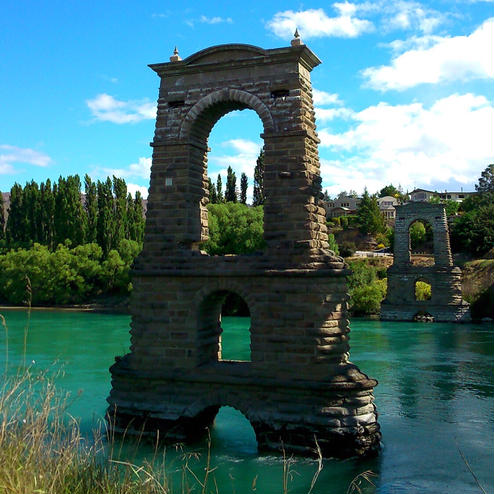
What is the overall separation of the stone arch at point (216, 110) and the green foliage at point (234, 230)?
27.3 meters

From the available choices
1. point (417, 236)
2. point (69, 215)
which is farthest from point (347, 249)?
point (69, 215)

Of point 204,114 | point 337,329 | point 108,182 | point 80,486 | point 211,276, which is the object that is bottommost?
point 80,486

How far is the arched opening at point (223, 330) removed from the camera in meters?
12.6

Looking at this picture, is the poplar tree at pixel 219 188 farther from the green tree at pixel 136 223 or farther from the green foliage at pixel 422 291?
the green foliage at pixel 422 291

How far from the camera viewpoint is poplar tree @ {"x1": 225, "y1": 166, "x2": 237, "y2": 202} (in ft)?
194

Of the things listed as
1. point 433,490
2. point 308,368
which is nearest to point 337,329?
point 308,368

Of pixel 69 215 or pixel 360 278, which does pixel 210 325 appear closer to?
pixel 360 278

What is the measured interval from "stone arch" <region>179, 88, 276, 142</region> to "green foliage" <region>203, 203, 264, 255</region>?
1075 inches

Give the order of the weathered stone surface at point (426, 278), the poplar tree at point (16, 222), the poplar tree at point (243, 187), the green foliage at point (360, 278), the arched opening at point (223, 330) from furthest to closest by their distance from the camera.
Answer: the poplar tree at point (243, 187)
the poplar tree at point (16, 222)
the green foliage at point (360, 278)
the weathered stone surface at point (426, 278)
the arched opening at point (223, 330)

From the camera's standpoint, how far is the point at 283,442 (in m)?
11.0

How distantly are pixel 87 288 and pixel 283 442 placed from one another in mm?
42007

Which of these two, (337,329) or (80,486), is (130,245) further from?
(80,486)

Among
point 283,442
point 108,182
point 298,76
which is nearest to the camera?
point 283,442

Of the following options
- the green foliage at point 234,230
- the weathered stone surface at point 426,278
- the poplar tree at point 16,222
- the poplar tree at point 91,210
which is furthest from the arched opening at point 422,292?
the poplar tree at point 16,222
